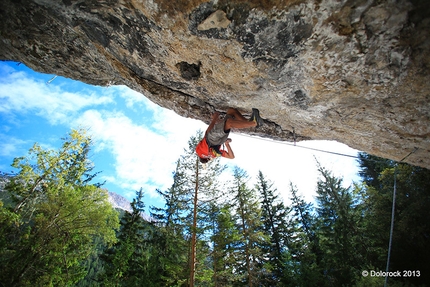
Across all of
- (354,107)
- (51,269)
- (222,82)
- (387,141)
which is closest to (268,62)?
(222,82)

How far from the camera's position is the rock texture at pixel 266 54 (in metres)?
2.40

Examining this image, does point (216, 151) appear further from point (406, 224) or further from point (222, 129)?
point (406, 224)

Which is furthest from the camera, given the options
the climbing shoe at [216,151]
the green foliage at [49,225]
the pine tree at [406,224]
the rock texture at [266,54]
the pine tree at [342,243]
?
the pine tree at [342,243]

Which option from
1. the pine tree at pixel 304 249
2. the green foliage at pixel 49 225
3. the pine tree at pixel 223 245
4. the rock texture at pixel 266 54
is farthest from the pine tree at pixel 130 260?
the rock texture at pixel 266 54

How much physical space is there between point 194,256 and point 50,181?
9.11 meters

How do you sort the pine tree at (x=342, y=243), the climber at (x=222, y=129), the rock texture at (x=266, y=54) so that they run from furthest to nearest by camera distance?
1. the pine tree at (x=342, y=243)
2. the climber at (x=222, y=129)
3. the rock texture at (x=266, y=54)

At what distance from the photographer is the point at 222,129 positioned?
4883mm

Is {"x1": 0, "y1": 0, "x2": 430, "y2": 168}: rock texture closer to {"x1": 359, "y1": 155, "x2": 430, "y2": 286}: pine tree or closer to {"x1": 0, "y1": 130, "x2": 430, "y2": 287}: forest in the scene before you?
{"x1": 0, "y1": 130, "x2": 430, "y2": 287}: forest

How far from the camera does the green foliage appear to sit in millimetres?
8875

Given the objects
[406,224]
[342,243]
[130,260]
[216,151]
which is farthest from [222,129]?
[130,260]

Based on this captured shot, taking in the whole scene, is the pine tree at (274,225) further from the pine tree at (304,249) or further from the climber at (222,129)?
the climber at (222,129)

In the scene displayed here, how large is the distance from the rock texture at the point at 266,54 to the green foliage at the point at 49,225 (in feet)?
24.5

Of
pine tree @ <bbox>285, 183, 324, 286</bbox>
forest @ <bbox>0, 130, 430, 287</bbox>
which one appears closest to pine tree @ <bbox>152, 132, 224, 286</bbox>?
forest @ <bbox>0, 130, 430, 287</bbox>

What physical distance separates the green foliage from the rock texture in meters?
7.46
